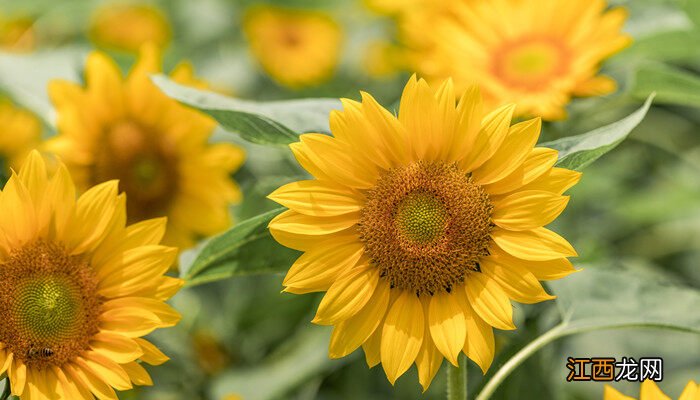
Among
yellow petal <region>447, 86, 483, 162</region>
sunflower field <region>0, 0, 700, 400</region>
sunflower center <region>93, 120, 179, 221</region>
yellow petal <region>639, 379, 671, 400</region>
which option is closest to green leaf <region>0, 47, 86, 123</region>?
sunflower field <region>0, 0, 700, 400</region>

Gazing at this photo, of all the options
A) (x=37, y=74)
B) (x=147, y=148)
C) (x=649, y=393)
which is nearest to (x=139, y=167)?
(x=147, y=148)

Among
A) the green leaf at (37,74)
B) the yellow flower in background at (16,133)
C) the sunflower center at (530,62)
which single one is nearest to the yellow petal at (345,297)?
the sunflower center at (530,62)

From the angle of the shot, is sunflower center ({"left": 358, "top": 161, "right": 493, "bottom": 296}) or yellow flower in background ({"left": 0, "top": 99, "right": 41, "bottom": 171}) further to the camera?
yellow flower in background ({"left": 0, "top": 99, "right": 41, "bottom": 171})

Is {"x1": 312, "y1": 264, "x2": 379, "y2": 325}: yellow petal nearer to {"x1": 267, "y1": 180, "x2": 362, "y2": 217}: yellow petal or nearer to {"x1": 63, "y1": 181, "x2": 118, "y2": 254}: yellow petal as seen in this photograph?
{"x1": 267, "y1": 180, "x2": 362, "y2": 217}: yellow petal

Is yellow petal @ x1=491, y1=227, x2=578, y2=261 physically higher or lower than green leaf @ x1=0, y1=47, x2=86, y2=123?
lower

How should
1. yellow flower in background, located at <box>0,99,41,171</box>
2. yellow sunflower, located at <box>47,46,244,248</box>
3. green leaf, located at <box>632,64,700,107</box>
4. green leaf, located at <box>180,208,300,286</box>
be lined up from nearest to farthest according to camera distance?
green leaf, located at <box>180,208,300,286</box> → green leaf, located at <box>632,64,700,107</box> → yellow sunflower, located at <box>47,46,244,248</box> → yellow flower in background, located at <box>0,99,41,171</box>

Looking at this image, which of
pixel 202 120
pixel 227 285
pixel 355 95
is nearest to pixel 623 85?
pixel 355 95
